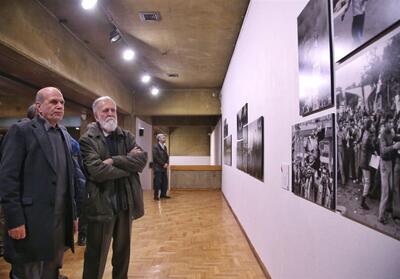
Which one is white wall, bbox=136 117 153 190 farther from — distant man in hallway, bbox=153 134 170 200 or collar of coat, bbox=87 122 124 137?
collar of coat, bbox=87 122 124 137

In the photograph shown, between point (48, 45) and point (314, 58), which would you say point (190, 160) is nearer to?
point (48, 45)

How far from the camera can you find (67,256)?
3076mm

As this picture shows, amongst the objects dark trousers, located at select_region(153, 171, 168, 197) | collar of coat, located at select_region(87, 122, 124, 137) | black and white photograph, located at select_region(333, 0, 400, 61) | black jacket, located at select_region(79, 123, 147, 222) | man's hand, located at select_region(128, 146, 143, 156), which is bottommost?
dark trousers, located at select_region(153, 171, 168, 197)

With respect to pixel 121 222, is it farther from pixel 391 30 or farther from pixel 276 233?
pixel 391 30

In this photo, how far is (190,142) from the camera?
16500 millimetres

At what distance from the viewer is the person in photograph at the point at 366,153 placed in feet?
3.20

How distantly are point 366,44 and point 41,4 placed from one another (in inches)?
151

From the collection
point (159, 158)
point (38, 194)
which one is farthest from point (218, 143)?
point (38, 194)

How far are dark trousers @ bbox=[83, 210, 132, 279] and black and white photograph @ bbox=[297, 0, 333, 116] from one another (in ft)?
5.06

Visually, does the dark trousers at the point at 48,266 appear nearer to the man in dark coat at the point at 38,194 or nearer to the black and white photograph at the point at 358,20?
the man in dark coat at the point at 38,194

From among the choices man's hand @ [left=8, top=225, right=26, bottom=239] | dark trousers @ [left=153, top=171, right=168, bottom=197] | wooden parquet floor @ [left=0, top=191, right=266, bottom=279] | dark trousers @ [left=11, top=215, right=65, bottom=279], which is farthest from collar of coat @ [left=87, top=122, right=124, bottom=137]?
dark trousers @ [left=153, top=171, right=168, bottom=197]

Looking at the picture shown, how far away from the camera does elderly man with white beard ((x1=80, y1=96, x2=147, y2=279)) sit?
198cm

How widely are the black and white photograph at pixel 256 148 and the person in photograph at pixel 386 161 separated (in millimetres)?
1777

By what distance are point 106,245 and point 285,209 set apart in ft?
4.38
